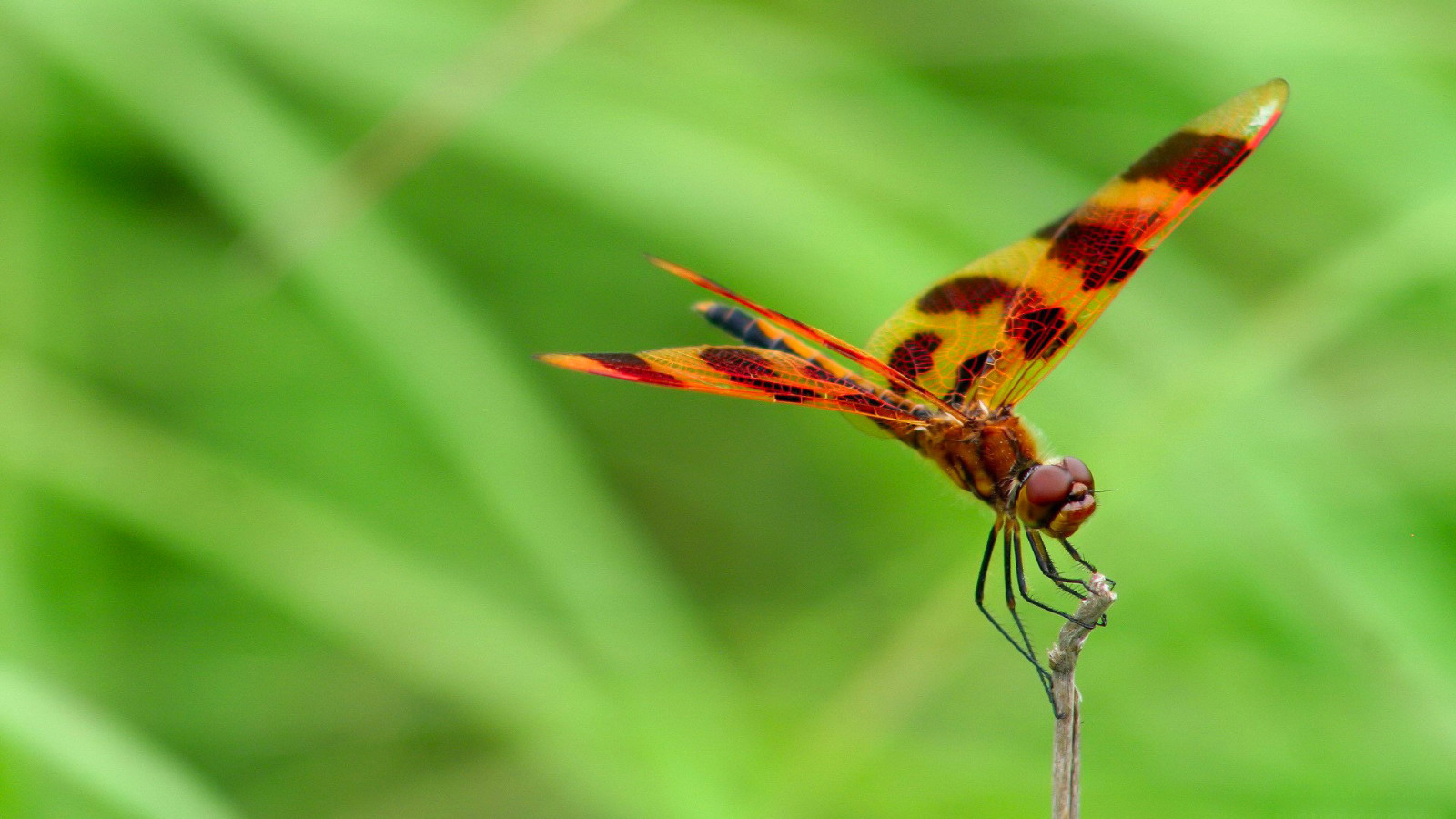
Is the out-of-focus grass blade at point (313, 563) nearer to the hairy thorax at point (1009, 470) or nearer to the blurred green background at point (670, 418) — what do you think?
the blurred green background at point (670, 418)

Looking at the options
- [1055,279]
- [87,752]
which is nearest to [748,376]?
[1055,279]

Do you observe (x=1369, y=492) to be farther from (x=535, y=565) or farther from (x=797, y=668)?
(x=535, y=565)

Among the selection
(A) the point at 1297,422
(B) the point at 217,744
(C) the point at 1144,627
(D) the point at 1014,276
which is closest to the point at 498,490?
(B) the point at 217,744

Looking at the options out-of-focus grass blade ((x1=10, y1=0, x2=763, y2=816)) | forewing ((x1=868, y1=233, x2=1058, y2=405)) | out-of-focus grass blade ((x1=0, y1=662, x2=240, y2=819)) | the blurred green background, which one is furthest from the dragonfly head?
out-of-focus grass blade ((x1=0, y1=662, x2=240, y2=819))

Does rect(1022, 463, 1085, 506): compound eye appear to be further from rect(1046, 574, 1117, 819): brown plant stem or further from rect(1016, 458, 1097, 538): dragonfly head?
rect(1046, 574, 1117, 819): brown plant stem

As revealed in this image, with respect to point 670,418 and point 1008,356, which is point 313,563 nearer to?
point 670,418

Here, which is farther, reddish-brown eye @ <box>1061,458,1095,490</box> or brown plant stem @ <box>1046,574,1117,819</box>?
reddish-brown eye @ <box>1061,458,1095,490</box>
